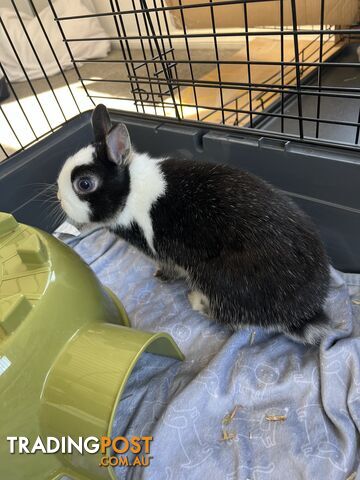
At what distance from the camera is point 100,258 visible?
51.2 inches

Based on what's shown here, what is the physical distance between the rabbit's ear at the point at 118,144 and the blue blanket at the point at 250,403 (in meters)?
0.46

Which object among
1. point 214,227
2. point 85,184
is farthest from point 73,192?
point 214,227

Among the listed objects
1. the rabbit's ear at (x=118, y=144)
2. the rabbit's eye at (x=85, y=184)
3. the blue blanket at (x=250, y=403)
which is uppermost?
the rabbit's ear at (x=118, y=144)

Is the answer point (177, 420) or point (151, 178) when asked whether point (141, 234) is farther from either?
point (177, 420)

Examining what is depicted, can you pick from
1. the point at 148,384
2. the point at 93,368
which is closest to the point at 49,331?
the point at 93,368

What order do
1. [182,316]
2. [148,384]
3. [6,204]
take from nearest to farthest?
[148,384]
[182,316]
[6,204]

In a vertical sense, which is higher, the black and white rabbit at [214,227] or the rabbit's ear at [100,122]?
the rabbit's ear at [100,122]

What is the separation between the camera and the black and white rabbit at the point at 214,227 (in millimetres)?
828

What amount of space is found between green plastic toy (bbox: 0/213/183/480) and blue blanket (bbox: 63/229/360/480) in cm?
17

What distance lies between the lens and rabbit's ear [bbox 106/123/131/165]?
902mm

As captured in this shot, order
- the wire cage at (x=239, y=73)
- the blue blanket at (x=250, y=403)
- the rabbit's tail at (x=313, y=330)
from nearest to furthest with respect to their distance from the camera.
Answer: the blue blanket at (x=250, y=403) → the rabbit's tail at (x=313, y=330) → the wire cage at (x=239, y=73)

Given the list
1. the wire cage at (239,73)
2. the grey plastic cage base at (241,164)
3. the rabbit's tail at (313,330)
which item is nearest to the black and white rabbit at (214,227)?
the rabbit's tail at (313,330)

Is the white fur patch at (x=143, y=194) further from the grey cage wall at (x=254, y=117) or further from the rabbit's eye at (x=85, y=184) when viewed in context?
the grey cage wall at (x=254, y=117)

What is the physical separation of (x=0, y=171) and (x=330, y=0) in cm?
136
